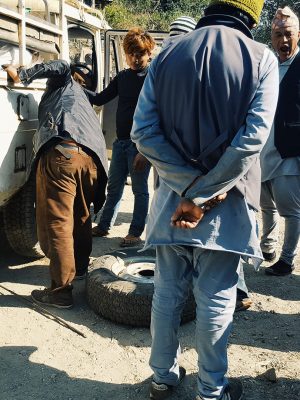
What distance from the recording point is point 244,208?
6.49 feet

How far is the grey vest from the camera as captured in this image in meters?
1.81

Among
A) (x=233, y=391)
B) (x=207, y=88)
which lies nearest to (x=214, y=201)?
(x=207, y=88)

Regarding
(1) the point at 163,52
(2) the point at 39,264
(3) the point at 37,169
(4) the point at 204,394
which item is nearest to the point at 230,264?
(4) the point at 204,394

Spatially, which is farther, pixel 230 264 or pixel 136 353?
pixel 136 353

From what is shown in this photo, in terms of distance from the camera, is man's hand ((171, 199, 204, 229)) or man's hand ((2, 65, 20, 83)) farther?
man's hand ((2, 65, 20, 83))

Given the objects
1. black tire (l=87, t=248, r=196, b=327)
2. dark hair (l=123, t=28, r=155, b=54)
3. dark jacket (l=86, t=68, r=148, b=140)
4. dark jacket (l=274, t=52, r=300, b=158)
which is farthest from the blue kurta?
dark jacket (l=86, t=68, r=148, b=140)

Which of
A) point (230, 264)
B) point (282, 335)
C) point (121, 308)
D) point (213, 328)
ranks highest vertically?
point (230, 264)

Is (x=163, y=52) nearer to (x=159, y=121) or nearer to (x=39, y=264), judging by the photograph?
(x=159, y=121)

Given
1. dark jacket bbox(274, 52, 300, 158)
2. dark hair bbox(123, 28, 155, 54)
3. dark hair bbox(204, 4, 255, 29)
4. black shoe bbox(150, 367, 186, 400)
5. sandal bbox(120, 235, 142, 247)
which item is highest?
dark hair bbox(123, 28, 155, 54)

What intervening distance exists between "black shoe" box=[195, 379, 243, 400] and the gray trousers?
1668 mm

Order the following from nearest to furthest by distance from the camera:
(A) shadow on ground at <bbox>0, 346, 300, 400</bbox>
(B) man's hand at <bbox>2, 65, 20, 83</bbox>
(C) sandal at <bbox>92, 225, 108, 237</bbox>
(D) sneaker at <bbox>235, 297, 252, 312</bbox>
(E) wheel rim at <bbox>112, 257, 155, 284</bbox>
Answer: (A) shadow on ground at <bbox>0, 346, 300, 400</bbox> → (B) man's hand at <bbox>2, 65, 20, 83</bbox> → (D) sneaker at <bbox>235, 297, 252, 312</bbox> → (E) wheel rim at <bbox>112, 257, 155, 284</bbox> → (C) sandal at <bbox>92, 225, 108, 237</bbox>

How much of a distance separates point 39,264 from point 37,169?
3.59 feet

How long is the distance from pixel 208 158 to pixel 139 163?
2.36 meters

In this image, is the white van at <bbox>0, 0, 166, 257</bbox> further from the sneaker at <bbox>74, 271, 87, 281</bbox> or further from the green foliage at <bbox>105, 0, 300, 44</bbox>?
the green foliage at <bbox>105, 0, 300, 44</bbox>
